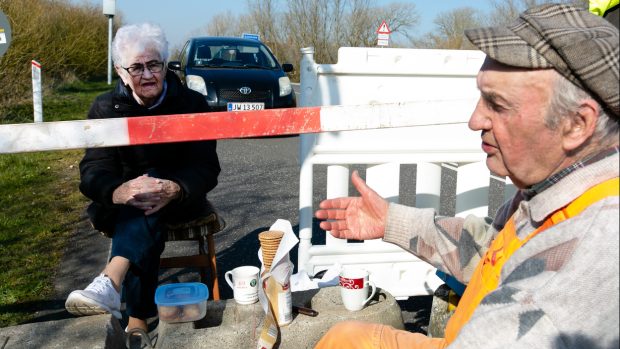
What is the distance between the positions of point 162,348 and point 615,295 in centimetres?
185

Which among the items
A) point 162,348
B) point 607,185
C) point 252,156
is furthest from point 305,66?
point 252,156

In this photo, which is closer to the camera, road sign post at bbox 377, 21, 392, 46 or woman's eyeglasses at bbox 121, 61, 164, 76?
woman's eyeglasses at bbox 121, 61, 164, 76

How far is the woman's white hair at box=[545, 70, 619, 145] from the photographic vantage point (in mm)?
1379

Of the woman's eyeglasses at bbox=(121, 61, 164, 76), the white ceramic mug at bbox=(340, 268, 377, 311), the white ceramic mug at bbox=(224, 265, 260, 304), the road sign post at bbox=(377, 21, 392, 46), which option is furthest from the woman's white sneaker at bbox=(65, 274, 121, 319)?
the road sign post at bbox=(377, 21, 392, 46)

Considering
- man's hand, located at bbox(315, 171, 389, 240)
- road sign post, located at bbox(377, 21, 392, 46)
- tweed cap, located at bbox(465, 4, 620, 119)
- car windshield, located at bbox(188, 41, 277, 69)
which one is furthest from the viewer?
road sign post, located at bbox(377, 21, 392, 46)

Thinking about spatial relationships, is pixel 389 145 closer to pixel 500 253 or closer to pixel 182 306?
pixel 182 306

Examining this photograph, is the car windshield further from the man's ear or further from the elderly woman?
the man's ear

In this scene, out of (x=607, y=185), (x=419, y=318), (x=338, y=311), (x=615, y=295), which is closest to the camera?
(x=615, y=295)

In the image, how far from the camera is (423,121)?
8.46 feet

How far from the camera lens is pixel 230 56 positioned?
12.6 m

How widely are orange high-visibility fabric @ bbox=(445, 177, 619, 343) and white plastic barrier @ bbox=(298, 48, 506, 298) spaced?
1.76 meters

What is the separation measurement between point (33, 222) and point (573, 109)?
5308mm

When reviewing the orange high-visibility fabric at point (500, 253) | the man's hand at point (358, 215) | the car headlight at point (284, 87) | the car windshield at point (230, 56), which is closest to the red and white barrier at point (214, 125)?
the man's hand at point (358, 215)

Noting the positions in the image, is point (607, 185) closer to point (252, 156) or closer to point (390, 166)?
point (390, 166)
